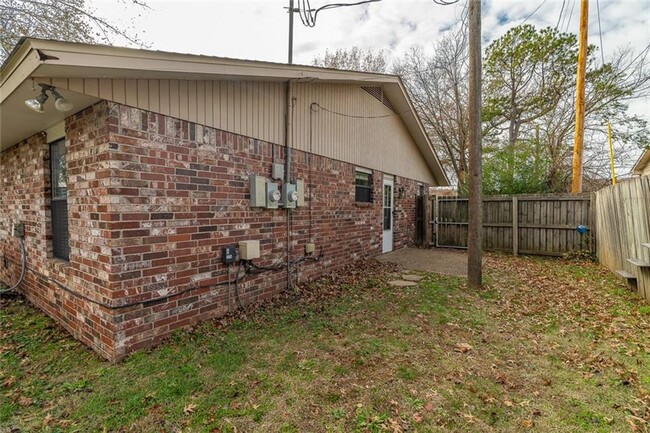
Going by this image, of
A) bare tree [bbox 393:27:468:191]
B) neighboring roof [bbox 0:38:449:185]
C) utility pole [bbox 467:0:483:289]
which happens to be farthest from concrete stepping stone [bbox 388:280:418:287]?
bare tree [bbox 393:27:468:191]

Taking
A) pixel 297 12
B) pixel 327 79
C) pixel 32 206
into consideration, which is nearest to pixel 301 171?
pixel 327 79

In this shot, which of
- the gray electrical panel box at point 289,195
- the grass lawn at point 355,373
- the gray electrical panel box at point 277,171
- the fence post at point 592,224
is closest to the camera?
the grass lawn at point 355,373

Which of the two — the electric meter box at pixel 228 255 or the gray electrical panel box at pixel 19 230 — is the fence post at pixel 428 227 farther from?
the gray electrical panel box at pixel 19 230

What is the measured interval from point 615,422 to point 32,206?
23.3 ft

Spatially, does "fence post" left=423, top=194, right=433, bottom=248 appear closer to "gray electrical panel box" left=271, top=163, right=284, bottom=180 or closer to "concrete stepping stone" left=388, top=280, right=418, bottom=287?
"concrete stepping stone" left=388, top=280, right=418, bottom=287

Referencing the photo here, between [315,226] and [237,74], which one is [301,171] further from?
[237,74]

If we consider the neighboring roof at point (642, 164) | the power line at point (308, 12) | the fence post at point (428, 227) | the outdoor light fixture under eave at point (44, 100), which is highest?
the power line at point (308, 12)

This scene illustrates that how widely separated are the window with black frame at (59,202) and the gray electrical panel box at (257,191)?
2383 mm

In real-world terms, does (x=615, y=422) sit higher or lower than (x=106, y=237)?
lower

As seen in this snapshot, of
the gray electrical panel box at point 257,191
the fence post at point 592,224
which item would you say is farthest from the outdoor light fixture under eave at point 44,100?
the fence post at point 592,224

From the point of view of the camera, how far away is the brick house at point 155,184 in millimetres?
2943

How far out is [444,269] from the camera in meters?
7.03

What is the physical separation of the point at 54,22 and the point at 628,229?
39.8ft

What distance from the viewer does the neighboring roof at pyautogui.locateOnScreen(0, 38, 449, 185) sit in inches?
93.1
